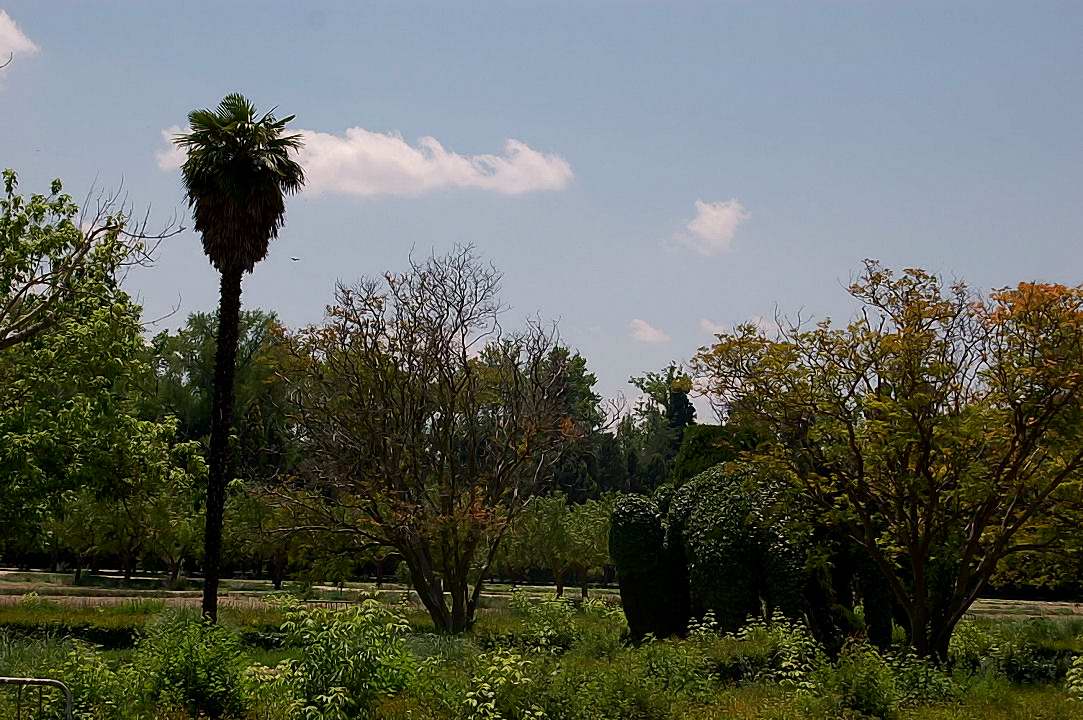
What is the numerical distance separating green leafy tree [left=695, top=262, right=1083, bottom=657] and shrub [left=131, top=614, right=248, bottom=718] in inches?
447

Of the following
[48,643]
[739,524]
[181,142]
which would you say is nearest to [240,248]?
[181,142]

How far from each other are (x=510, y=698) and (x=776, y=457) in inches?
414

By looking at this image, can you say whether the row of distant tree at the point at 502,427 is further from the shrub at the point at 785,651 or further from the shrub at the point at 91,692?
the shrub at the point at 91,692

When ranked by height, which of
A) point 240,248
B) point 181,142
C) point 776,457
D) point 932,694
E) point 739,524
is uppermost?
point 181,142

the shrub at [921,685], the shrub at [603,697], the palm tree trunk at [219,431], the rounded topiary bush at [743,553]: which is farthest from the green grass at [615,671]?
the palm tree trunk at [219,431]

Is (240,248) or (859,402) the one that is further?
(240,248)

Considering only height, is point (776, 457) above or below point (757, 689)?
above

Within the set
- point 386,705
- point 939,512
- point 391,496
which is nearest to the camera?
point 386,705

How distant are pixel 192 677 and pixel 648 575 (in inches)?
467

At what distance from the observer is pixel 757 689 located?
15.3 metres

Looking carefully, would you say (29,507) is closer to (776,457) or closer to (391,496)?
(391,496)

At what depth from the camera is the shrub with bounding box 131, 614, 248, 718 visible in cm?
1154

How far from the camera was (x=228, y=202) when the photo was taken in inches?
982

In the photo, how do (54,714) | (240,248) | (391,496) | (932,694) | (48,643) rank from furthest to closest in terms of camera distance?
(391,496) → (240,248) → (48,643) → (932,694) → (54,714)
